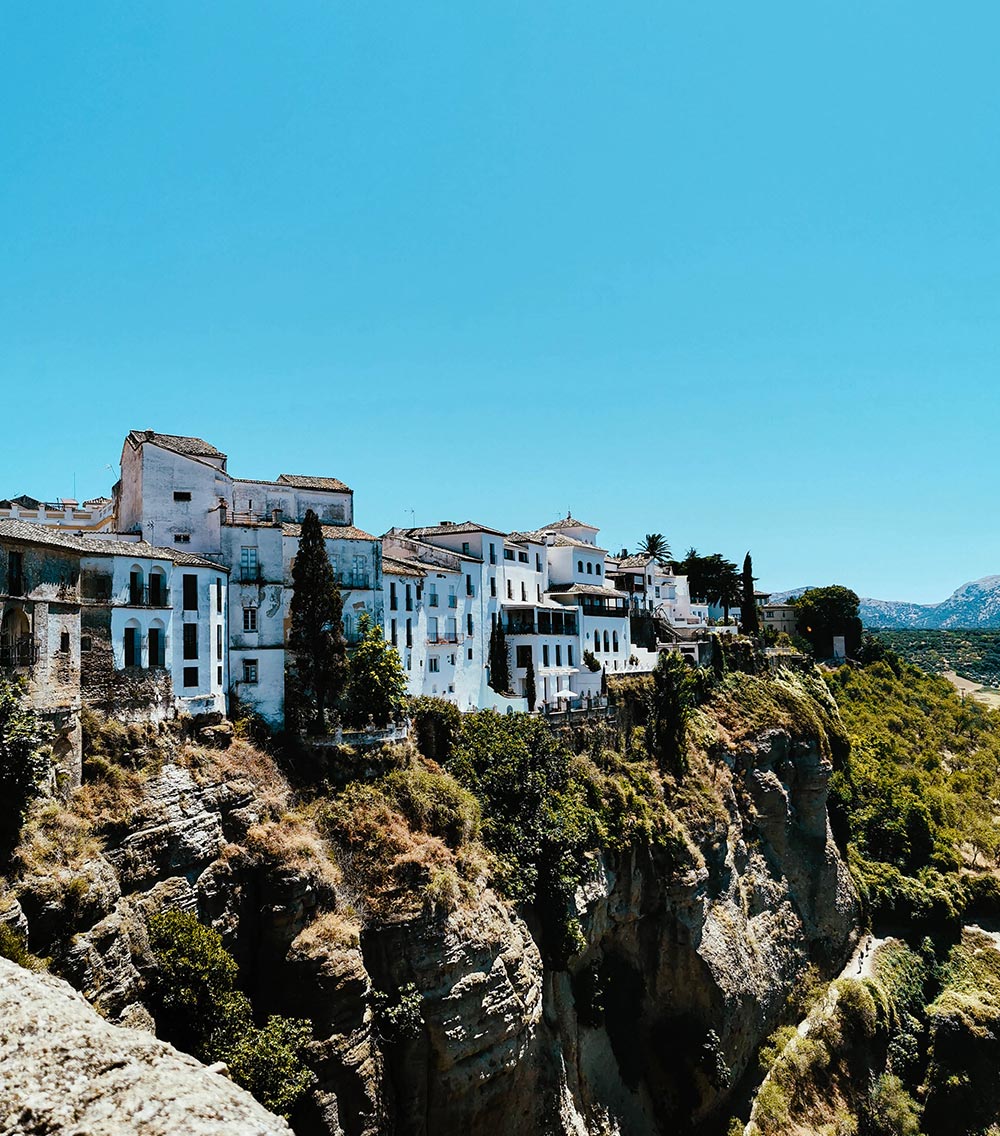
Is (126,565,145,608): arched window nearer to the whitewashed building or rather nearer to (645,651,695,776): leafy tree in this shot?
the whitewashed building

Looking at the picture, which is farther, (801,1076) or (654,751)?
(654,751)

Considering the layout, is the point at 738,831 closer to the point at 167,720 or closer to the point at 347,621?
the point at 347,621

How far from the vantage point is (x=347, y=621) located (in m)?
42.7

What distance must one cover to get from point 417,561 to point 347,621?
881 centimetres

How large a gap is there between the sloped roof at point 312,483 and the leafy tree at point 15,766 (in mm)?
21247

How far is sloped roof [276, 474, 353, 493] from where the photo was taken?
45000 millimetres

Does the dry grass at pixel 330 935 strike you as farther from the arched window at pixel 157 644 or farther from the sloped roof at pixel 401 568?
the sloped roof at pixel 401 568

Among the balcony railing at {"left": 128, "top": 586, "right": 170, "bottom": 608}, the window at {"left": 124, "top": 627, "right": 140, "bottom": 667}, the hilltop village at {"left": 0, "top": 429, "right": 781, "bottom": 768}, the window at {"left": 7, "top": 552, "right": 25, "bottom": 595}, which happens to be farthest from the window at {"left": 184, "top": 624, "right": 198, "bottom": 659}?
the window at {"left": 7, "top": 552, "right": 25, "bottom": 595}

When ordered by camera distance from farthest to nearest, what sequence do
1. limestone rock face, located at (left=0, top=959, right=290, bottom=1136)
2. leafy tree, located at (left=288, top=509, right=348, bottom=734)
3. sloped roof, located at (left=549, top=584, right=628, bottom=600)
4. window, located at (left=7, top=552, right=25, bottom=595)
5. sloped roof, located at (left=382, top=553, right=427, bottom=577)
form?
sloped roof, located at (left=549, top=584, right=628, bottom=600), sloped roof, located at (left=382, top=553, right=427, bottom=577), leafy tree, located at (left=288, top=509, right=348, bottom=734), window, located at (left=7, top=552, right=25, bottom=595), limestone rock face, located at (left=0, top=959, right=290, bottom=1136)

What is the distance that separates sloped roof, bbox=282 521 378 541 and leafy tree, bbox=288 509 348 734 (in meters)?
2.94

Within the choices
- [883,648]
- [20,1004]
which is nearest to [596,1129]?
[20,1004]

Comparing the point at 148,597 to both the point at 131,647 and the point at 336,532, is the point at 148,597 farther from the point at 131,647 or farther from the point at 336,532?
the point at 336,532

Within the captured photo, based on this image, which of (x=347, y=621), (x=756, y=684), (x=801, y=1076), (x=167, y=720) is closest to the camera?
(x=167, y=720)

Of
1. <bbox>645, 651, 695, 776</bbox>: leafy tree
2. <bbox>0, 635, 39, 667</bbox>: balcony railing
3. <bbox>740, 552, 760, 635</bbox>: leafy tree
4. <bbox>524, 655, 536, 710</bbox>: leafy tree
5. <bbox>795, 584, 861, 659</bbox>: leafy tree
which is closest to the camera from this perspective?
<bbox>0, 635, 39, 667</bbox>: balcony railing
